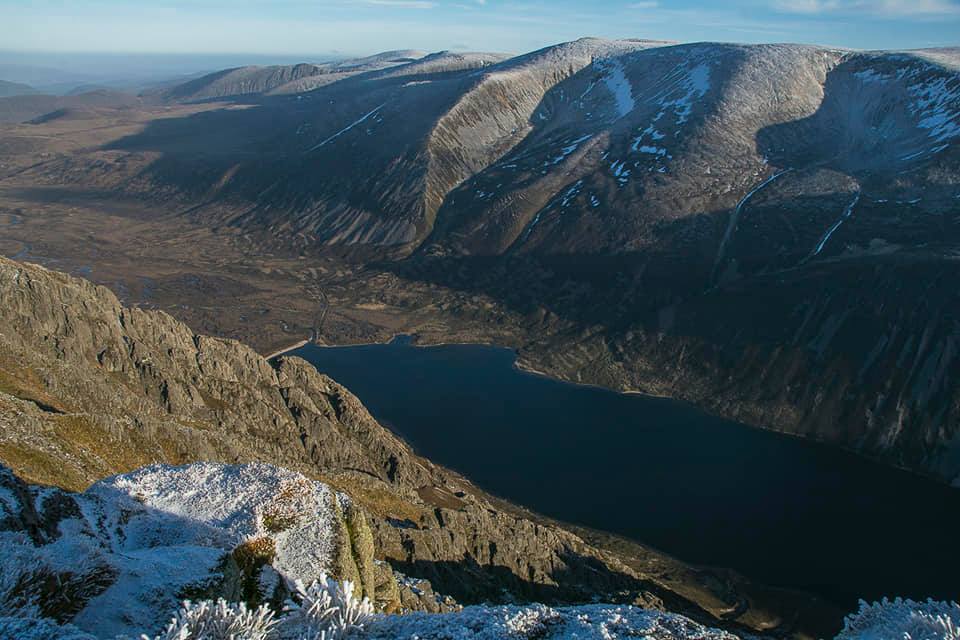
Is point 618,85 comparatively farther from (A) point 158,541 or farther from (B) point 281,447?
(A) point 158,541

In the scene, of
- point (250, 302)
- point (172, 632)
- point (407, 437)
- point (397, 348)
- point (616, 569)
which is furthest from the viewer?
point (250, 302)

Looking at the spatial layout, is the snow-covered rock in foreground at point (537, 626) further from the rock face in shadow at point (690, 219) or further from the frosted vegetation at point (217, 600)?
the rock face in shadow at point (690, 219)

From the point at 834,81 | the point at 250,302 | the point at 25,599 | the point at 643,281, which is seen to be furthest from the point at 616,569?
the point at 834,81

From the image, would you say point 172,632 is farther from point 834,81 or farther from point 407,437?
point 834,81

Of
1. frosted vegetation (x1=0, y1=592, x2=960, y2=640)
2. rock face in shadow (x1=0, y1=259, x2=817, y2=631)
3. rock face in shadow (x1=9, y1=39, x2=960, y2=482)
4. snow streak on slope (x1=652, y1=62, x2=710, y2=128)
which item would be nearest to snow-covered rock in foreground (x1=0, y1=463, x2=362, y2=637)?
frosted vegetation (x1=0, y1=592, x2=960, y2=640)

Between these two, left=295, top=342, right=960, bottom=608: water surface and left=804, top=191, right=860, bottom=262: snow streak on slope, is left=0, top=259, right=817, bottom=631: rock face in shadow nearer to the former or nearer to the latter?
left=295, top=342, right=960, bottom=608: water surface

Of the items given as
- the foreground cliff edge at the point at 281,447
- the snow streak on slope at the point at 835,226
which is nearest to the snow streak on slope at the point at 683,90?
the snow streak on slope at the point at 835,226
